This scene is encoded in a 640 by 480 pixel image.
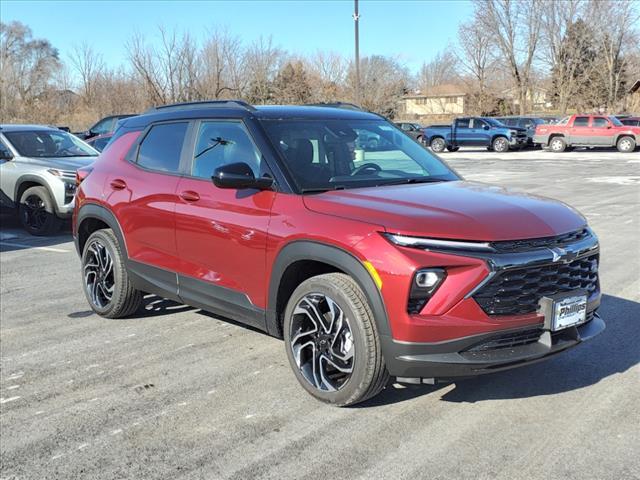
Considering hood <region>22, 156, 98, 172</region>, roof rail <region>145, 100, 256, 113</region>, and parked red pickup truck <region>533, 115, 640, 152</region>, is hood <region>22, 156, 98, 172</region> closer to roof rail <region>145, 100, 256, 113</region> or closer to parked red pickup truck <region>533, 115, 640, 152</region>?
roof rail <region>145, 100, 256, 113</region>

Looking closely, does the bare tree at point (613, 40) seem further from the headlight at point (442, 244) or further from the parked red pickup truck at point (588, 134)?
the headlight at point (442, 244)

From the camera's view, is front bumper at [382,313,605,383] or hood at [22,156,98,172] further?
hood at [22,156,98,172]

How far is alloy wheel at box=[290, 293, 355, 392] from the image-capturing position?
11.9 feet

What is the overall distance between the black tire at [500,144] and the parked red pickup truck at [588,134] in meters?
1.63

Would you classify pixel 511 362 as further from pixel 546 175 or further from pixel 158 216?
pixel 546 175

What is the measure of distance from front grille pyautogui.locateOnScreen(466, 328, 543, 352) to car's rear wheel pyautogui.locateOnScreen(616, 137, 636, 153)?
3038 cm

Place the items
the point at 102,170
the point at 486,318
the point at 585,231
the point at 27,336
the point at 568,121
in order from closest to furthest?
the point at 486,318
the point at 585,231
the point at 27,336
the point at 102,170
the point at 568,121

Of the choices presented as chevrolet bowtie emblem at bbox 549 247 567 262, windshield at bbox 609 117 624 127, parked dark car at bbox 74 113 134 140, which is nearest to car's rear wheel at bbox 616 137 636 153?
windshield at bbox 609 117 624 127

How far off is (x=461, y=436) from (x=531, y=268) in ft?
3.13

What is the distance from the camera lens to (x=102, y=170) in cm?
567

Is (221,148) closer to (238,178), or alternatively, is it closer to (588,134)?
(238,178)

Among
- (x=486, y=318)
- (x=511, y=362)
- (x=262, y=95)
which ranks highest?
(x=262, y=95)

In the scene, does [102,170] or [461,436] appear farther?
[102,170]

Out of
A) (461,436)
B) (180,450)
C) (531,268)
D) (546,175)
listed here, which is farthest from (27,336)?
(546,175)
